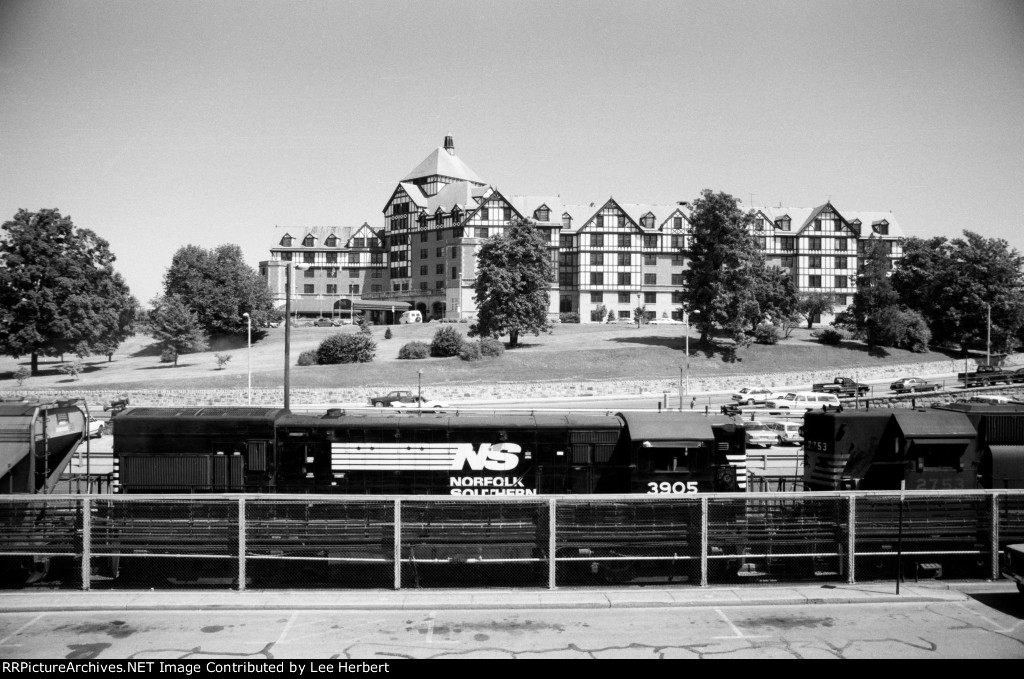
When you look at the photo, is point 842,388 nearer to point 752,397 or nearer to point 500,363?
point 752,397

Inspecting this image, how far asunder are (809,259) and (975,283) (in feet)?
94.2

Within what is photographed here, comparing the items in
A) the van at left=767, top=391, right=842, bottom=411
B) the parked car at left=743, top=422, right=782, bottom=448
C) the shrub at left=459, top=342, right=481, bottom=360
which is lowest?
the parked car at left=743, top=422, right=782, bottom=448

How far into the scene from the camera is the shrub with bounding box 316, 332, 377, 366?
7538cm

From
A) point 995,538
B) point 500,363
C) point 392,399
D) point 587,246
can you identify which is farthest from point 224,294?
point 995,538

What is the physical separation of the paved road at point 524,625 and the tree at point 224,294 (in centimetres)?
8762

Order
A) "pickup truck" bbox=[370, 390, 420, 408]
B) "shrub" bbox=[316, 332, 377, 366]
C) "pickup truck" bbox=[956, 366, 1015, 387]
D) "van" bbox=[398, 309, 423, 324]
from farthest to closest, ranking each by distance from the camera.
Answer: "van" bbox=[398, 309, 423, 324] < "shrub" bbox=[316, 332, 377, 366] < "pickup truck" bbox=[956, 366, 1015, 387] < "pickup truck" bbox=[370, 390, 420, 408]

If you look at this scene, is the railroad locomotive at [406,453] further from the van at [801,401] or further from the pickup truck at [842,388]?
the pickup truck at [842,388]

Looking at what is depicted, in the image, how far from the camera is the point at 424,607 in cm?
1334

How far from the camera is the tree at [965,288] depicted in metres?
90.1

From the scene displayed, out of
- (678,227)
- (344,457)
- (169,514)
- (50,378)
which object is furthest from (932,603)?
(678,227)

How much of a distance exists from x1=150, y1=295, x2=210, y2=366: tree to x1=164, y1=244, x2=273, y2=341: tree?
6949 millimetres

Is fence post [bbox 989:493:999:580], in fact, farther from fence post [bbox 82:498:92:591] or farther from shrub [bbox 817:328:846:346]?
shrub [bbox 817:328:846:346]

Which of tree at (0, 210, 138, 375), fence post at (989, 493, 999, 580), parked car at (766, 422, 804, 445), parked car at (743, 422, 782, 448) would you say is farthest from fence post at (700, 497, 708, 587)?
tree at (0, 210, 138, 375)

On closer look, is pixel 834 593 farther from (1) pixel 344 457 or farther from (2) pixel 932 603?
(1) pixel 344 457
